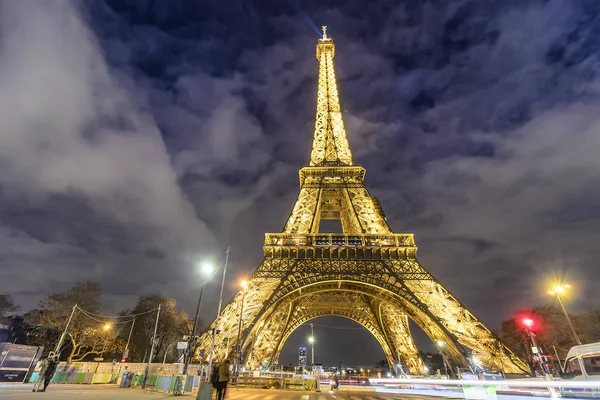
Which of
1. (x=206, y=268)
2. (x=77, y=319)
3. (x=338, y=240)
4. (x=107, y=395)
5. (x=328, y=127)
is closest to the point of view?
(x=107, y=395)

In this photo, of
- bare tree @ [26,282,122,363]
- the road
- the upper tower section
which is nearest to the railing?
the upper tower section

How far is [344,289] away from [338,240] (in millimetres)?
5298

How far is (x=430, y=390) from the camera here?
19125 mm

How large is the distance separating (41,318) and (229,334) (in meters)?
30.2

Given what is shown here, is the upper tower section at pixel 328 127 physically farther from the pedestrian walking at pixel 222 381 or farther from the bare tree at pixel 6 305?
the bare tree at pixel 6 305

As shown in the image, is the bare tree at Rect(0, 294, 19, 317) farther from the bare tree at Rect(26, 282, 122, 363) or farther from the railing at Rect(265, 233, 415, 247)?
the railing at Rect(265, 233, 415, 247)

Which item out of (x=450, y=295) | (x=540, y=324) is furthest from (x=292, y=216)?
(x=540, y=324)

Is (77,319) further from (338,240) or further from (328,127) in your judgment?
(328,127)

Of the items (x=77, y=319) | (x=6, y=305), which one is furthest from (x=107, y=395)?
(x=6, y=305)

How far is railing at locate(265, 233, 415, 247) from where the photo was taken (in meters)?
26.8

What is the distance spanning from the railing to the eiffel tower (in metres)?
0.09

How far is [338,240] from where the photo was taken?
27.8m

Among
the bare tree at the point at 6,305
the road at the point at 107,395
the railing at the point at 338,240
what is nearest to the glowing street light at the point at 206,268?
the road at the point at 107,395

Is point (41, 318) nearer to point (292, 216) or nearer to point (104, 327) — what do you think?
point (104, 327)
